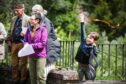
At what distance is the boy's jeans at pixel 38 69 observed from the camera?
9.99m

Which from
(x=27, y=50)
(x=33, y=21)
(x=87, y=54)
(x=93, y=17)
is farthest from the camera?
(x=93, y=17)

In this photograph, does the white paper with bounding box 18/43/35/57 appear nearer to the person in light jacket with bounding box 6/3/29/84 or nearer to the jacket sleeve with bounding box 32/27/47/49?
the jacket sleeve with bounding box 32/27/47/49

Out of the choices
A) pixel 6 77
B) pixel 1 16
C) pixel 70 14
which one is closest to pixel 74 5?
pixel 70 14

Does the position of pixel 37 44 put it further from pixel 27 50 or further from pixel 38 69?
pixel 38 69

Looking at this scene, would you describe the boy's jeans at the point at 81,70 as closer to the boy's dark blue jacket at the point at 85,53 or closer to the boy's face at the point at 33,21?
the boy's dark blue jacket at the point at 85,53

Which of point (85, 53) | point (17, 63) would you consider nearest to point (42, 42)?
point (85, 53)

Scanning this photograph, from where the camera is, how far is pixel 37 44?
9.88m

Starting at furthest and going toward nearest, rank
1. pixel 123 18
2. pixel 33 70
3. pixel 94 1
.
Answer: pixel 94 1, pixel 123 18, pixel 33 70

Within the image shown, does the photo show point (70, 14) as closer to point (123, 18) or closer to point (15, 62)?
point (123, 18)

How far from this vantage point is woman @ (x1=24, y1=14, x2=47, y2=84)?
9961mm

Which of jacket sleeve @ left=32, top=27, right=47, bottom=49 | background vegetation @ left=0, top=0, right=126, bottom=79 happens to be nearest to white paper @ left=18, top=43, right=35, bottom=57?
jacket sleeve @ left=32, top=27, right=47, bottom=49

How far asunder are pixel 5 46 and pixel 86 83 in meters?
2.13

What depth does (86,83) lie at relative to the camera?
1061cm

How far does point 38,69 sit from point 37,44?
0.48 m
